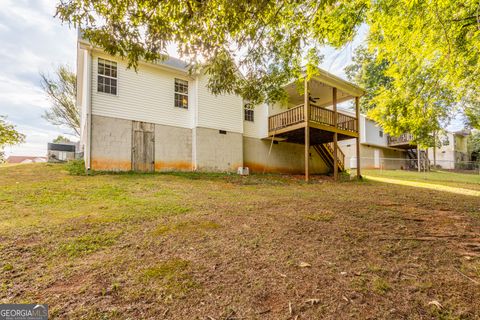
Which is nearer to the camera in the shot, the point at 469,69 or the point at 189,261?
the point at 189,261

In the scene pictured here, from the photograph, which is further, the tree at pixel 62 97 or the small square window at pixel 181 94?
the tree at pixel 62 97

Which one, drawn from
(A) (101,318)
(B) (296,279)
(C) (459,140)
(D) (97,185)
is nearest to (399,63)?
(B) (296,279)

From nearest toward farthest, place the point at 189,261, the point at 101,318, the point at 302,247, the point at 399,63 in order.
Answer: the point at 101,318
the point at 189,261
the point at 302,247
the point at 399,63

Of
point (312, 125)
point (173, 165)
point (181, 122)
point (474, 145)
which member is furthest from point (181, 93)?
point (474, 145)

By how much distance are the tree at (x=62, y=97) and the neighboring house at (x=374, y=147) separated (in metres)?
25.1

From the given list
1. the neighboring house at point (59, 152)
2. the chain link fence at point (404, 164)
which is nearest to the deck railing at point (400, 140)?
the chain link fence at point (404, 164)

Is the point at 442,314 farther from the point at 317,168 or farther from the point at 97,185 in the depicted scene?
the point at 317,168

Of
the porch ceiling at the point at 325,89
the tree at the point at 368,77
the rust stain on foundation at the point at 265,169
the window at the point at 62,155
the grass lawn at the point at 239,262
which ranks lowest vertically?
the grass lawn at the point at 239,262

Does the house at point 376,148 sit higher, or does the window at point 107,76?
the window at point 107,76

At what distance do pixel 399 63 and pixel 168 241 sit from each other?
355 inches

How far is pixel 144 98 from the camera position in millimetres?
9953

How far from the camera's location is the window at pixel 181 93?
10.9 meters

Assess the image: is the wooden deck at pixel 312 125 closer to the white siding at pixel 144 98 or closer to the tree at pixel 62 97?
the white siding at pixel 144 98

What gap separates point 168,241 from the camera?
9.12ft
